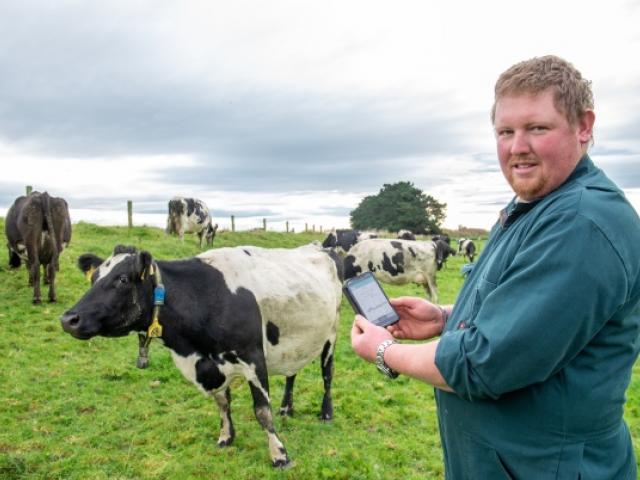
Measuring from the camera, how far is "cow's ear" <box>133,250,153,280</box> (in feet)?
16.3

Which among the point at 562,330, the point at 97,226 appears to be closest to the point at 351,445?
the point at 562,330

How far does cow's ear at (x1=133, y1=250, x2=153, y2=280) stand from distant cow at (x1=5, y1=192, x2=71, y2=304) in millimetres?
8876

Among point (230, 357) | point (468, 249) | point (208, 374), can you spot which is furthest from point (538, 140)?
point (468, 249)

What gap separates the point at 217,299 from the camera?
18.1ft

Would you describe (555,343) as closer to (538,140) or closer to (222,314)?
(538,140)

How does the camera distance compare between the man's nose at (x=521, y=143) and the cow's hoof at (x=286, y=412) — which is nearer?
the man's nose at (x=521, y=143)

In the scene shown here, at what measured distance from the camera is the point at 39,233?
494 inches

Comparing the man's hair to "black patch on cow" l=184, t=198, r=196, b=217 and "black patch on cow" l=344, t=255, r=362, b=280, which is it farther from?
"black patch on cow" l=184, t=198, r=196, b=217

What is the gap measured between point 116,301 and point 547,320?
14.1 ft

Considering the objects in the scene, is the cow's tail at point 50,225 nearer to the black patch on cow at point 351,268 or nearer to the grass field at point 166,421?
the grass field at point 166,421

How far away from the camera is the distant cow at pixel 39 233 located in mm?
12492

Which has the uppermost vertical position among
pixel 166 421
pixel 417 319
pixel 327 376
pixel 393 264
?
pixel 417 319

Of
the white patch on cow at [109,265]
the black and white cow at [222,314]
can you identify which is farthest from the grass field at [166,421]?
the white patch on cow at [109,265]

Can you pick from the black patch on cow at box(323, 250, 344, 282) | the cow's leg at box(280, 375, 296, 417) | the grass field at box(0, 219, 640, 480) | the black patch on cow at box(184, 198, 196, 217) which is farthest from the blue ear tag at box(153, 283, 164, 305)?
the black patch on cow at box(184, 198, 196, 217)
